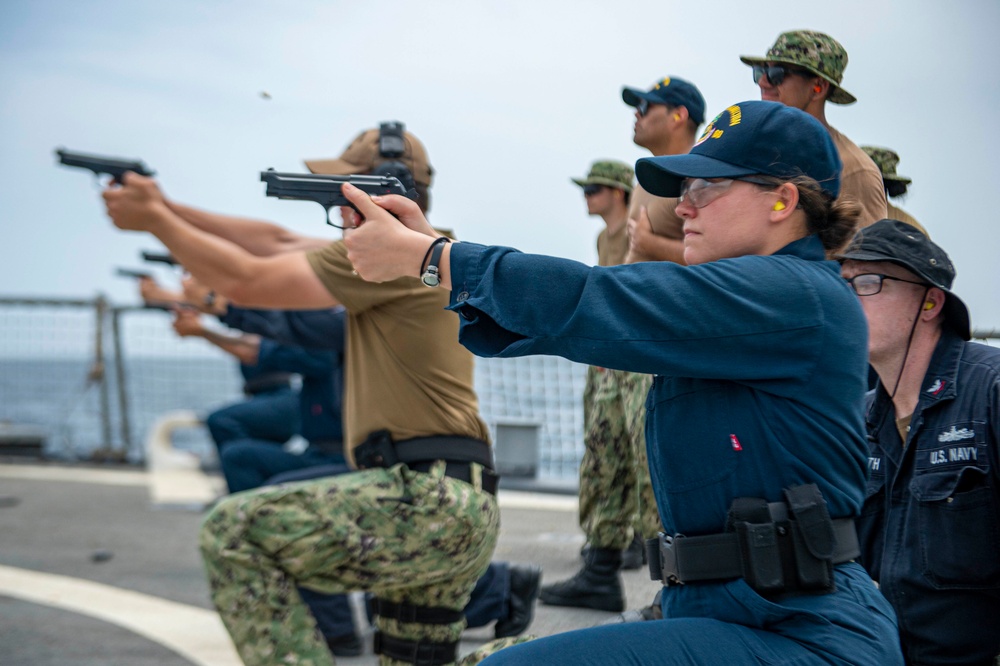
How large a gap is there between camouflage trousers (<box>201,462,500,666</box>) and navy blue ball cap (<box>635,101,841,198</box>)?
5.15ft

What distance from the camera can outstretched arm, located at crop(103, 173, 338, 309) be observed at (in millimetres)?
3693

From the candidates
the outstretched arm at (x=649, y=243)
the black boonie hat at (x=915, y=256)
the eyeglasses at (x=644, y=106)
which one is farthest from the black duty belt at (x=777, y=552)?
the eyeglasses at (x=644, y=106)

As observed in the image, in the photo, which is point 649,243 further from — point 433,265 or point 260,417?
point 260,417

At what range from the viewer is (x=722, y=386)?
2.03m

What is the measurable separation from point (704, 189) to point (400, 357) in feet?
5.45

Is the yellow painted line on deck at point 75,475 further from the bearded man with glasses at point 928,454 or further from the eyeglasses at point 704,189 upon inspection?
the eyeglasses at point 704,189

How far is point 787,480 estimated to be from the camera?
6.56ft

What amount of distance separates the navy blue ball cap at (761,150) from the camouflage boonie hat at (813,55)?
1.46m

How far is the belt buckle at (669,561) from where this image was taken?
207 cm

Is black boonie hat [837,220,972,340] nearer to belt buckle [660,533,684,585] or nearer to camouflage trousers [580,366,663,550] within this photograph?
belt buckle [660,533,684,585]

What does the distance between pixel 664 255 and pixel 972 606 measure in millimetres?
1755

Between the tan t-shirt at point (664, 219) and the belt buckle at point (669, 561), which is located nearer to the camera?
the belt buckle at point (669, 561)

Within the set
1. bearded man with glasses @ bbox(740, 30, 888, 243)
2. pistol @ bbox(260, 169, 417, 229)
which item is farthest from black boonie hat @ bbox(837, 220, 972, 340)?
pistol @ bbox(260, 169, 417, 229)

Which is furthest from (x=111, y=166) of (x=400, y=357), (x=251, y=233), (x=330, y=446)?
(x=330, y=446)
